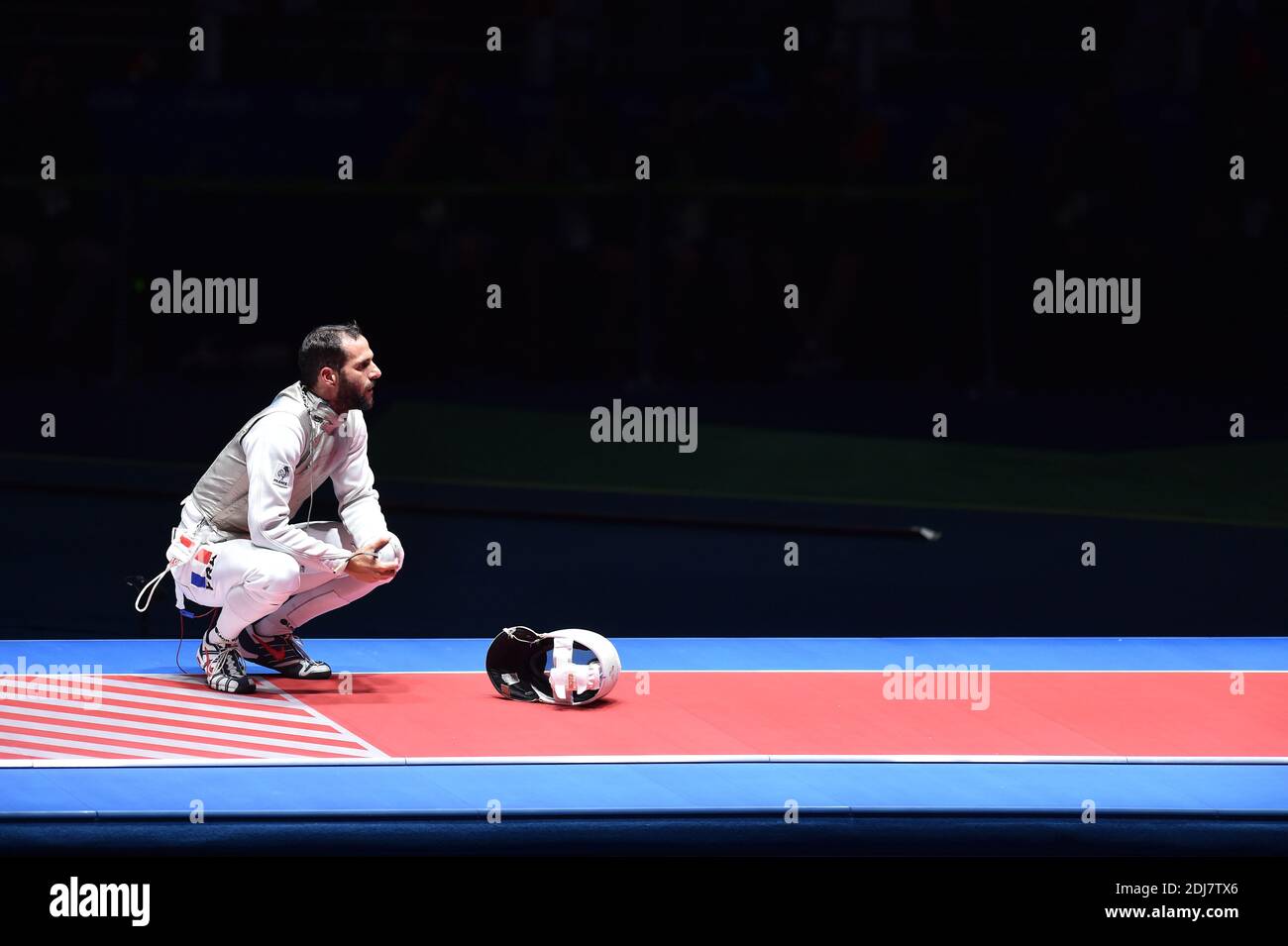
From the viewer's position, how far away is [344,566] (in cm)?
623

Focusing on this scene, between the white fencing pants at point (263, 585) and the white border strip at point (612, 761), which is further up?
the white fencing pants at point (263, 585)

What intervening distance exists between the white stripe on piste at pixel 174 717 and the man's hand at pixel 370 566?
57 centimetres

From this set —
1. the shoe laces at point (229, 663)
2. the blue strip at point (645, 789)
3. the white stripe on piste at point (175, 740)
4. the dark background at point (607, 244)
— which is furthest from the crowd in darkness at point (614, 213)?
the blue strip at point (645, 789)

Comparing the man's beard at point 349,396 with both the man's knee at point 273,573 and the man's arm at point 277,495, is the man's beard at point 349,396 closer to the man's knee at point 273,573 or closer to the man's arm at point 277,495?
the man's arm at point 277,495

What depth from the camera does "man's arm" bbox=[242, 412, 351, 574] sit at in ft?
20.2

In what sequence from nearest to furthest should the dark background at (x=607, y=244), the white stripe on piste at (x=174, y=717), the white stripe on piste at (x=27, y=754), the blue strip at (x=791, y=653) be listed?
the white stripe on piste at (x=27, y=754) < the white stripe on piste at (x=174, y=717) < the blue strip at (x=791, y=653) < the dark background at (x=607, y=244)

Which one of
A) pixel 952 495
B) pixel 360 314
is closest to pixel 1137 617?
pixel 952 495

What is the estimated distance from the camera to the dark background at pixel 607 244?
1211 cm

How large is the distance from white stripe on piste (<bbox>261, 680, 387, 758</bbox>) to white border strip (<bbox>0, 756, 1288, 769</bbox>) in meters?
0.14

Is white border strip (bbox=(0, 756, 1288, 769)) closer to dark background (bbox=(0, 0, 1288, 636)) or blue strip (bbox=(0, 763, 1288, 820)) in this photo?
blue strip (bbox=(0, 763, 1288, 820))

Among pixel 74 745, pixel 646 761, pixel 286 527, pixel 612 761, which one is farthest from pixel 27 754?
pixel 646 761

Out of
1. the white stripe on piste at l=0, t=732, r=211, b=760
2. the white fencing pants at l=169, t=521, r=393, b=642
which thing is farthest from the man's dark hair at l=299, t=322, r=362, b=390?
the white stripe on piste at l=0, t=732, r=211, b=760

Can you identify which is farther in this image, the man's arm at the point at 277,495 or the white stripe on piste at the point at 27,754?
the man's arm at the point at 277,495
